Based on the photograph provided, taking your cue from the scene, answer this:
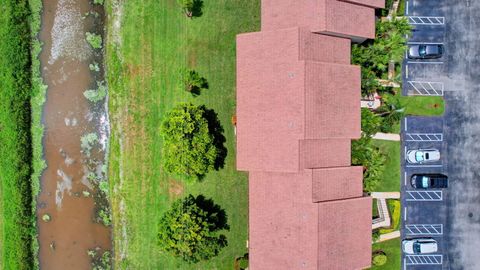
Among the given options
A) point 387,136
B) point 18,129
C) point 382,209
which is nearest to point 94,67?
point 18,129

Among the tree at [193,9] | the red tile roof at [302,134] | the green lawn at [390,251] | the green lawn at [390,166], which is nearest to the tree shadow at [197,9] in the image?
the tree at [193,9]

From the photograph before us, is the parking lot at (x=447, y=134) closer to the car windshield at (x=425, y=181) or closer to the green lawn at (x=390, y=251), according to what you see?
the green lawn at (x=390, y=251)

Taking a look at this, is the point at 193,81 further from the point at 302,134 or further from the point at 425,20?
the point at 425,20

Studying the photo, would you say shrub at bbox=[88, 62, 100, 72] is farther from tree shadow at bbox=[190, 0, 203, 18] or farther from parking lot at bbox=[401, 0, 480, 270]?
parking lot at bbox=[401, 0, 480, 270]

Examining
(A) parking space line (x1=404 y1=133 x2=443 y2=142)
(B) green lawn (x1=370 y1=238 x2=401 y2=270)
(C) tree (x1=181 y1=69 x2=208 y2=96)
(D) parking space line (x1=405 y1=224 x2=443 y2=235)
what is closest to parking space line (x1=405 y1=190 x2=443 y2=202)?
(D) parking space line (x1=405 y1=224 x2=443 y2=235)

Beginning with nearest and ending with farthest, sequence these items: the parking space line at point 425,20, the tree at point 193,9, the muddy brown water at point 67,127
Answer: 1. the tree at point 193,9
2. the parking space line at point 425,20
3. the muddy brown water at point 67,127

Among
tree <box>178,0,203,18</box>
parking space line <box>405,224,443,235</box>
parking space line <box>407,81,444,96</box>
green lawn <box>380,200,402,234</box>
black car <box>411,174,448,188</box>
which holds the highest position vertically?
tree <box>178,0,203,18</box>
